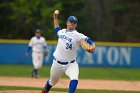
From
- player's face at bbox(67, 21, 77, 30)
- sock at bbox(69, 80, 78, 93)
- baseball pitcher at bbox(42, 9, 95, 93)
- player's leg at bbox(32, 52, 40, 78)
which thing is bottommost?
player's leg at bbox(32, 52, 40, 78)

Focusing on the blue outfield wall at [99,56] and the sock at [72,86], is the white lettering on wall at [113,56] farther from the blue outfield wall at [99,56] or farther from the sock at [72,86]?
the sock at [72,86]

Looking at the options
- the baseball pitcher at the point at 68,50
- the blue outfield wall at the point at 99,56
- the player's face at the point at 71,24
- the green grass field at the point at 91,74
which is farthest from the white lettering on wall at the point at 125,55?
the player's face at the point at 71,24

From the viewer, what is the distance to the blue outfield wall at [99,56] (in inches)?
1201

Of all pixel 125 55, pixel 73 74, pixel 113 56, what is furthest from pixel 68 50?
pixel 125 55

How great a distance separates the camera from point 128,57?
3086cm

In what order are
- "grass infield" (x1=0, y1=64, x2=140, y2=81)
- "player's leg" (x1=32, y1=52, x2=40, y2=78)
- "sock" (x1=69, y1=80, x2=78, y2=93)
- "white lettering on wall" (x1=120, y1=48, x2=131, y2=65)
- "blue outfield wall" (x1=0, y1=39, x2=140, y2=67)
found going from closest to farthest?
"sock" (x1=69, y1=80, x2=78, y2=93), "player's leg" (x1=32, y1=52, x2=40, y2=78), "grass infield" (x1=0, y1=64, x2=140, y2=81), "blue outfield wall" (x1=0, y1=39, x2=140, y2=67), "white lettering on wall" (x1=120, y1=48, x2=131, y2=65)

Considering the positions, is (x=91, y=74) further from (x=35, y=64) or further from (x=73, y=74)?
(x=73, y=74)

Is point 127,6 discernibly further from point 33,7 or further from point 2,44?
point 2,44

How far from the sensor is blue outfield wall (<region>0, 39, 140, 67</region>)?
30.5 m

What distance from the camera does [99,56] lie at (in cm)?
3070

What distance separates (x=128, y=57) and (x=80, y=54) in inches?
119

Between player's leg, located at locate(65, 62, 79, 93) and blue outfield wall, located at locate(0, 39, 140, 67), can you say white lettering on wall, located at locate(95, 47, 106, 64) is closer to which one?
blue outfield wall, located at locate(0, 39, 140, 67)

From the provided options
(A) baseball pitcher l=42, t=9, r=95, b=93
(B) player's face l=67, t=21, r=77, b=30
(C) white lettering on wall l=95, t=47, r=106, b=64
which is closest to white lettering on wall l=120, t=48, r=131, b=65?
(C) white lettering on wall l=95, t=47, r=106, b=64

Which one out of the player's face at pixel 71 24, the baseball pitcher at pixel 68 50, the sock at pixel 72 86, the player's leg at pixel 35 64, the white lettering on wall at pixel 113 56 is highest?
the player's face at pixel 71 24
